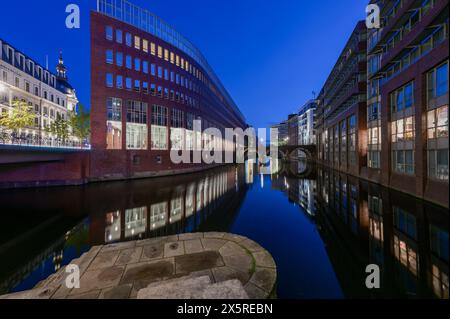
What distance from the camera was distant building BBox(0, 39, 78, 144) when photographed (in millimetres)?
43562

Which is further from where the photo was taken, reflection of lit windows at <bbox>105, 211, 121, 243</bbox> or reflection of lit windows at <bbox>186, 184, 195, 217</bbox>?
reflection of lit windows at <bbox>186, 184, 195, 217</bbox>

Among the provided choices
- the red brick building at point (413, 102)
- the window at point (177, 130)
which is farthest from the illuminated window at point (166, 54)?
the red brick building at point (413, 102)

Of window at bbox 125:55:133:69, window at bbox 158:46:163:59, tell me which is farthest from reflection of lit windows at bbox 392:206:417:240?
window at bbox 158:46:163:59

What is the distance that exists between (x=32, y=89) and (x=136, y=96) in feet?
139

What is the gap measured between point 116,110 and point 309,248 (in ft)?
113

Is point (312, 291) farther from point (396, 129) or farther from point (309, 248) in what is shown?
point (396, 129)

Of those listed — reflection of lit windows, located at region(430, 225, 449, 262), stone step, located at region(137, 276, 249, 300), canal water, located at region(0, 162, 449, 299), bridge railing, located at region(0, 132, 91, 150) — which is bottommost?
canal water, located at region(0, 162, 449, 299)

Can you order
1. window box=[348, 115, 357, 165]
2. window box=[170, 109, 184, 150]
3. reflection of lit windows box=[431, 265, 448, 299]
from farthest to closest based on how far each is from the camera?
window box=[170, 109, 184, 150] < window box=[348, 115, 357, 165] < reflection of lit windows box=[431, 265, 448, 299]

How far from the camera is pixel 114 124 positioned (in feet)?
105

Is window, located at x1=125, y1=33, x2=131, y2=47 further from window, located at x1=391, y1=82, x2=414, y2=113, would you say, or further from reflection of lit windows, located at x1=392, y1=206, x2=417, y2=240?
reflection of lit windows, located at x1=392, y1=206, x2=417, y2=240

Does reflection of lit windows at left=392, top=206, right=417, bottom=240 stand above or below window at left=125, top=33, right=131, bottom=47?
below

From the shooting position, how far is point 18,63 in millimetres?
47656

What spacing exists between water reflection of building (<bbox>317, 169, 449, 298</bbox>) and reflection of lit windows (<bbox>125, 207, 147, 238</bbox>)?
1033 cm
